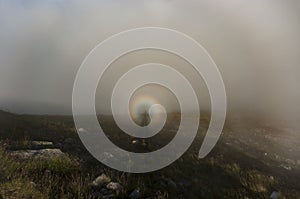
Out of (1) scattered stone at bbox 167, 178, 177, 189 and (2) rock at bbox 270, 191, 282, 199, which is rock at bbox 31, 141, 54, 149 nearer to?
(1) scattered stone at bbox 167, 178, 177, 189

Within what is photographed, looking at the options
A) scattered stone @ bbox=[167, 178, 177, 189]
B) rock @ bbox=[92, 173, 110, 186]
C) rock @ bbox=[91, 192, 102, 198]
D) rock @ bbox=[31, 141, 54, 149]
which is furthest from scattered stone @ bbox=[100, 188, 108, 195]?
rock @ bbox=[31, 141, 54, 149]

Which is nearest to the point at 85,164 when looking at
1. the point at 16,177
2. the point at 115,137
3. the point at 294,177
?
the point at 16,177

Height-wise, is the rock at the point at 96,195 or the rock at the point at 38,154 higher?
the rock at the point at 38,154

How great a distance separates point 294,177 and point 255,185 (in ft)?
23.5

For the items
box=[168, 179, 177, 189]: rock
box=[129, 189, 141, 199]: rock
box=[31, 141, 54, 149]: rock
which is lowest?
box=[129, 189, 141, 199]: rock

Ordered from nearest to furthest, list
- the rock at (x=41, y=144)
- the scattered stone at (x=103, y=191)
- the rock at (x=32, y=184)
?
1. the rock at (x=32, y=184)
2. the scattered stone at (x=103, y=191)
3. the rock at (x=41, y=144)

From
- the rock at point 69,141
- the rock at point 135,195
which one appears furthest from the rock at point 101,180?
the rock at point 69,141

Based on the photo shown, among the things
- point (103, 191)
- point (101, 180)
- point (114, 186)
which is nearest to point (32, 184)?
point (103, 191)

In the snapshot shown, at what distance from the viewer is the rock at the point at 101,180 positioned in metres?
14.4

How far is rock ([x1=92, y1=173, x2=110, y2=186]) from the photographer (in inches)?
567

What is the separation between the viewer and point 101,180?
48.1 ft

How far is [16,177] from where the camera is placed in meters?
13.3

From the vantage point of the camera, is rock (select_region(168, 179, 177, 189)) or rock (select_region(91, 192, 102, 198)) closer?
rock (select_region(91, 192, 102, 198))

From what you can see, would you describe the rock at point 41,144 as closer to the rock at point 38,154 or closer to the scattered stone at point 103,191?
the rock at point 38,154
